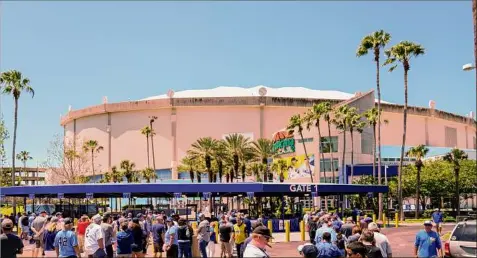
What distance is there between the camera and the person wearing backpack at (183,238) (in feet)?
55.6

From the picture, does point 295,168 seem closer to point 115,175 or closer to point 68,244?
point 115,175

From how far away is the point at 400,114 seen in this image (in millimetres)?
124312

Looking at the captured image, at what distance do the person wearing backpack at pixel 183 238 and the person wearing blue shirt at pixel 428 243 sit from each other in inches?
265

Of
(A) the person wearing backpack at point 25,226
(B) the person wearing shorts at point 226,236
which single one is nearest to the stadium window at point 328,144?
(A) the person wearing backpack at point 25,226

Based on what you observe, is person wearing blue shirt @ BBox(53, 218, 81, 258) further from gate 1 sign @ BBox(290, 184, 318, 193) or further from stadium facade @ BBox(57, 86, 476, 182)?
stadium facade @ BBox(57, 86, 476, 182)

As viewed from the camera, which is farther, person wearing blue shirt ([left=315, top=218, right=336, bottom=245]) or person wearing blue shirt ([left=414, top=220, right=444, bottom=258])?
person wearing blue shirt ([left=315, top=218, right=336, bottom=245])

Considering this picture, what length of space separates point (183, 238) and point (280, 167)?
2536 inches

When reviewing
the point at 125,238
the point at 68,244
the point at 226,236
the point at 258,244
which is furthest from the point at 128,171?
the point at 258,244

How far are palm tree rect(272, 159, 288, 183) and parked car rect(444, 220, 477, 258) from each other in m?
65.7

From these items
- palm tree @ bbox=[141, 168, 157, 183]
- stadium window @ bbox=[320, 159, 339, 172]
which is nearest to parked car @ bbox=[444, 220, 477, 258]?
stadium window @ bbox=[320, 159, 339, 172]

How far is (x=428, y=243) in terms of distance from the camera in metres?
12.5

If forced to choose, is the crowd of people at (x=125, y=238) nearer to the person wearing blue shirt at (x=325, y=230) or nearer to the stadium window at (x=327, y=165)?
the person wearing blue shirt at (x=325, y=230)

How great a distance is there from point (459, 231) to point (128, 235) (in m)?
8.04

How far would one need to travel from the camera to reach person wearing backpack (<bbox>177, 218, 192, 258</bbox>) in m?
16.9
